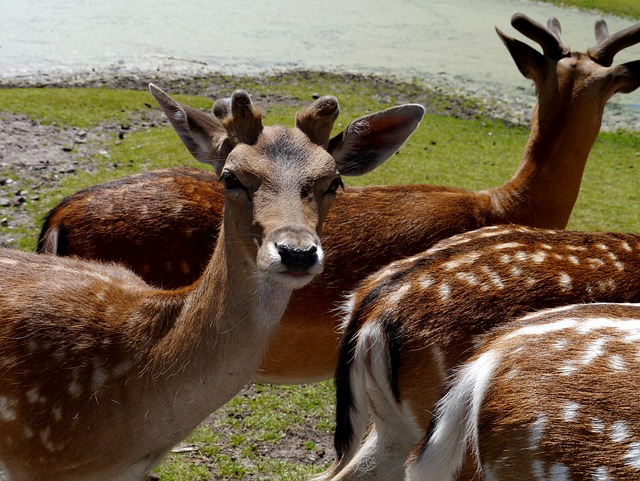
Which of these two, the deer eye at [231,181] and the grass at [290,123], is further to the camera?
the grass at [290,123]

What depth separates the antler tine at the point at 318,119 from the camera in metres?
3.31

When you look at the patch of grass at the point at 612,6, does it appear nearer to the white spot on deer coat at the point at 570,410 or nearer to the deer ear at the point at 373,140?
the deer ear at the point at 373,140

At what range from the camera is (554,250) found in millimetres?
3496

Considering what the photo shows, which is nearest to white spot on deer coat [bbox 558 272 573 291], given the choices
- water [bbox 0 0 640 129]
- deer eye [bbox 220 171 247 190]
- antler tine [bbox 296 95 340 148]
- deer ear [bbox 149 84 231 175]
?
antler tine [bbox 296 95 340 148]

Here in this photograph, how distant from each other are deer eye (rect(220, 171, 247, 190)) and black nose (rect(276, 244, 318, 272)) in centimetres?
47

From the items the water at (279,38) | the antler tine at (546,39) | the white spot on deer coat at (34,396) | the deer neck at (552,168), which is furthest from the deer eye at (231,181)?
the water at (279,38)

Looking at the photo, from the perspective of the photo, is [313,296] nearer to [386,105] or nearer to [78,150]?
[78,150]

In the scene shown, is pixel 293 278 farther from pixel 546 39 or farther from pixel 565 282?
pixel 546 39

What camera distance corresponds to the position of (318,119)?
332cm

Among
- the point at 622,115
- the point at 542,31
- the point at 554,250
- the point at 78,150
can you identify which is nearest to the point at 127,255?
the point at 554,250

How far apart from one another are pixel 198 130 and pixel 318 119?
49 cm

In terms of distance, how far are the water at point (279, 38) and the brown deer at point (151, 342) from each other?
988 centimetres

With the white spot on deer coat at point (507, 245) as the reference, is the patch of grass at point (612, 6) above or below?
above

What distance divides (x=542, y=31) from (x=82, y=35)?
1139 cm
